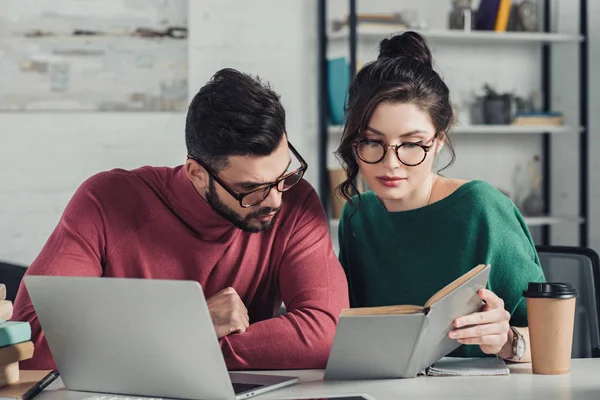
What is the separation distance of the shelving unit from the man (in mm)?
1854

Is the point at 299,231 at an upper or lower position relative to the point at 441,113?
lower

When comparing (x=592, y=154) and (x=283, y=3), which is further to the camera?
(x=592, y=154)

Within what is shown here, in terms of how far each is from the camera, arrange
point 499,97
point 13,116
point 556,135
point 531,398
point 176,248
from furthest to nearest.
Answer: point 556,135 < point 499,97 < point 13,116 < point 176,248 < point 531,398

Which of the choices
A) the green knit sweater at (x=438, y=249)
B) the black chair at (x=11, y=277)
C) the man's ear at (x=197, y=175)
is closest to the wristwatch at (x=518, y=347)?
the green knit sweater at (x=438, y=249)

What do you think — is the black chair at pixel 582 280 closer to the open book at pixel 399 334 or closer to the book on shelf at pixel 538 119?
the open book at pixel 399 334

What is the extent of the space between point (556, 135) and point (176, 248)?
2870 mm

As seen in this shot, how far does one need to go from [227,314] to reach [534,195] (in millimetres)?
2780

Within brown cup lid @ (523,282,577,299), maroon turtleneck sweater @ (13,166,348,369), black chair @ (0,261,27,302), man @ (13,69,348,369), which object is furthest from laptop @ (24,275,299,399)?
black chair @ (0,261,27,302)

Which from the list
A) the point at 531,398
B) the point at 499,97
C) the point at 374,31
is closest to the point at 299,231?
the point at 531,398

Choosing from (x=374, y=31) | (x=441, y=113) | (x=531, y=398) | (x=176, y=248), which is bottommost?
(x=531, y=398)

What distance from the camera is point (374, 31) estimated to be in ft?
12.3

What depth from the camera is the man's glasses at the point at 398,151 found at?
1795 mm

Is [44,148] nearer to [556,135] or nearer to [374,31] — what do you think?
[374,31]

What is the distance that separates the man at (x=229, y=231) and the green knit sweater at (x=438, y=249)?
0.16 m
